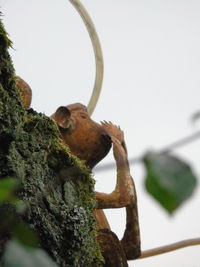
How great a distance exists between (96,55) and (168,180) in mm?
3985

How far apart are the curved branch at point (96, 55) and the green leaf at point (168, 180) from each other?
12.2ft

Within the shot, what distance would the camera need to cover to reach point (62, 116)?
364cm

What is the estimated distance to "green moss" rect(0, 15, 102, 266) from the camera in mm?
2643

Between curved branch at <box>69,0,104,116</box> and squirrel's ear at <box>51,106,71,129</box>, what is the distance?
796 mm

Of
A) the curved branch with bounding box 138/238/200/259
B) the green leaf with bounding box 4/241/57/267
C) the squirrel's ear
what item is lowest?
the green leaf with bounding box 4/241/57/267

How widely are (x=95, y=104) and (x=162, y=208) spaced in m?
3.78

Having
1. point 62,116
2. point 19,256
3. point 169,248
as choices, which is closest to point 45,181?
point 62,116

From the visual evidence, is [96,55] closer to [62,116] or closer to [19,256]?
[62,116]

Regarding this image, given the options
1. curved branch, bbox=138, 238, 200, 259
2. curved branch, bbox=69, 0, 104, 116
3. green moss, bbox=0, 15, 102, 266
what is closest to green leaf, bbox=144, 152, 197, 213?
green moss, bbox=0, 15, 102, 266

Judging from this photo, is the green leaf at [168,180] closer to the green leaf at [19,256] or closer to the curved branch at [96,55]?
the green leaf at [19,256]

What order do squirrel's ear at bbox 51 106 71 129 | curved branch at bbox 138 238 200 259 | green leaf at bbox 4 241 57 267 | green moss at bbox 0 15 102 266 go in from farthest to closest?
curved branch at bbox 138 238 200 259, squirrel's ear at bbox 51 106 71 129, green moss at bbox 0 15 102 266, green leaf at bbox 4 241 57 267

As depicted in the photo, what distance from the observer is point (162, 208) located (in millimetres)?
721

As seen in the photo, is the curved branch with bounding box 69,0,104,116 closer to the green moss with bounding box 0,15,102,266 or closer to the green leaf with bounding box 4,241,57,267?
the green moss with bounding box 0,15,102,266

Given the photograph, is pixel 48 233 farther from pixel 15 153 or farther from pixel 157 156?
pixel 157 156
